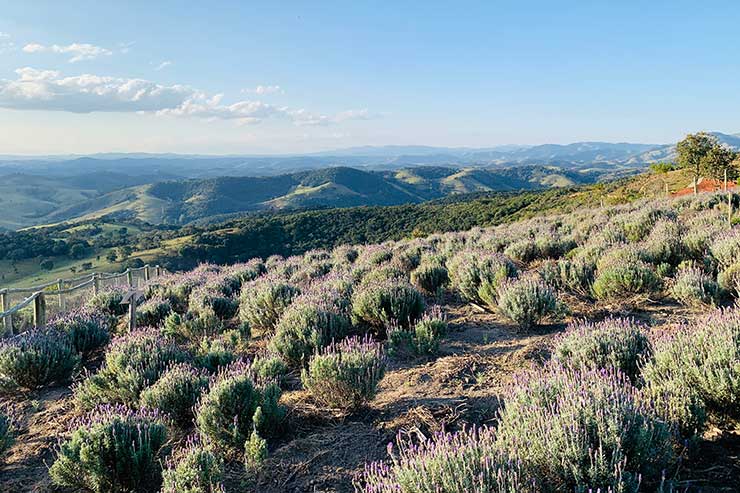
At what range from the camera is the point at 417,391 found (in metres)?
4.63

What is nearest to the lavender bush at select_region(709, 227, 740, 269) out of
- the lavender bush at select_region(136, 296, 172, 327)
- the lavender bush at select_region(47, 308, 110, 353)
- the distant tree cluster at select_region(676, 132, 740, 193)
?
the lavender bush at select_region(47, 308, 110, 353)

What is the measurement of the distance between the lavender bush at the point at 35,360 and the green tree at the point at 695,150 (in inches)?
1410

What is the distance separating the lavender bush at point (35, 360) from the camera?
5559 mm

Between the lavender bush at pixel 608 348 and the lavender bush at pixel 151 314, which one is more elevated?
the lavender bush at pixel 608 348

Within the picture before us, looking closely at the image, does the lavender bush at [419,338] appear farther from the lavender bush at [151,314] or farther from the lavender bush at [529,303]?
the lavender bush at [151,314]

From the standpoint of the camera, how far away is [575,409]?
8.21 ft

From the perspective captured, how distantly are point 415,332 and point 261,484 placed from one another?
321 cm

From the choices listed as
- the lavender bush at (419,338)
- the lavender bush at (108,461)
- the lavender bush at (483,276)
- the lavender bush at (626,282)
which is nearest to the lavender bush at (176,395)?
the lavender bush at (108,461)

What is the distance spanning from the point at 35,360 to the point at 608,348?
653cm

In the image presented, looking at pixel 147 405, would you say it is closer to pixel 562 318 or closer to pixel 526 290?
pixel 526 290

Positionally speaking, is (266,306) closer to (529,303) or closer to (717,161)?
(529,303)

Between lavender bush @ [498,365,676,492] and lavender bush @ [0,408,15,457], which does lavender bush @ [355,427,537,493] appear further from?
lavender bush @ [0,408,15,457]

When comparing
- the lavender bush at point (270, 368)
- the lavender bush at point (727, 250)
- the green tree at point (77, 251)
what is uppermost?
the lavender bush at point (727, 250)

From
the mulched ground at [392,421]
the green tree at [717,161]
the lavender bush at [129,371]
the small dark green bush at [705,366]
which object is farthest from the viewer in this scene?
the green tree at [717,161]
